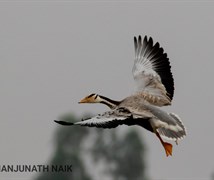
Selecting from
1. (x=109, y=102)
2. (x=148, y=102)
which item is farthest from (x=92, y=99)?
(x=148, y=102)

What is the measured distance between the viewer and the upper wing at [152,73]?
919 inches

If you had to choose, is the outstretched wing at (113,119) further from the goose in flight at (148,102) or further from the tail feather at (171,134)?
the tail feather at (171,134)

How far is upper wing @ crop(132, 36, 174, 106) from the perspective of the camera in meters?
23.3

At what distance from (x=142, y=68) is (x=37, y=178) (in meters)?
52.4

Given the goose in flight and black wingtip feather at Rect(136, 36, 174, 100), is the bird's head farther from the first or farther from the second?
black wingtip feather at Rect(136, 36, 174, 100)

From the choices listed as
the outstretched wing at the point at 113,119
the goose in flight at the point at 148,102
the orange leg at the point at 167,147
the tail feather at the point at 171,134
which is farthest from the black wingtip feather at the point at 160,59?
the outstretched wing at the point at 113,119

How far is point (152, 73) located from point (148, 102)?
1773 mm

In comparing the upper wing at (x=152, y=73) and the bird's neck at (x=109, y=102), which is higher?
the upper wing at (x=152, y=73)

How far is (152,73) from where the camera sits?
24.4m

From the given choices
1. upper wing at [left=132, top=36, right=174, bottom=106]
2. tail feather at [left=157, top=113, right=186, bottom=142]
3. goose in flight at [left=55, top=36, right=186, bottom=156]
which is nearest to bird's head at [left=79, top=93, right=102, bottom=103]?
goose in flight at [left=55, top=36, right=186, bottom=156]

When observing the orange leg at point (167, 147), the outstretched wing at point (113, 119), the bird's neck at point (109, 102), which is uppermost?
the bird's neck at point (109, 102)

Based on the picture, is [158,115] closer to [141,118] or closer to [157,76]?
[141,118]

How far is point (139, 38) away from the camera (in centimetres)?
2516

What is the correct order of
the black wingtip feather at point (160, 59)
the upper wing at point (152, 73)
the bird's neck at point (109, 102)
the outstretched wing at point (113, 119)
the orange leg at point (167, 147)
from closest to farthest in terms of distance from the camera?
the outstretched wing at point (113, 119) → the orange leg at point (167, 147) → the bird's neck at point (109, 102) → the upper wing at point (152, 73) → the black wingtip feather at point (160, 59)
